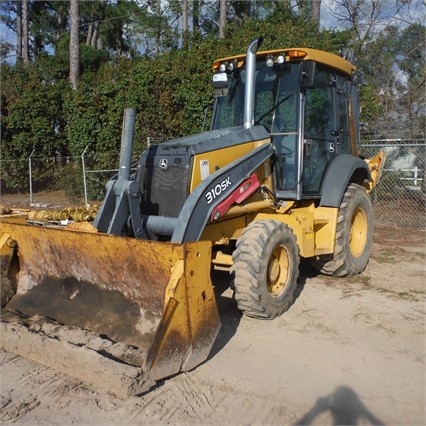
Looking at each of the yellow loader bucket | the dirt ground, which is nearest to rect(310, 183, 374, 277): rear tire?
the dirt ground

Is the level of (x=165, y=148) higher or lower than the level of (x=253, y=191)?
higher

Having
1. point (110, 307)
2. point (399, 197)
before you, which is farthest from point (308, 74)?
point (399, 197)

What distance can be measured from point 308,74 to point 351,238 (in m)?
2.65

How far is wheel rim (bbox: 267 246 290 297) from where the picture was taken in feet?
15.8

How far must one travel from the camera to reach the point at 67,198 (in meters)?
16.5

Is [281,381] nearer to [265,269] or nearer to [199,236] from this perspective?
[265,269]

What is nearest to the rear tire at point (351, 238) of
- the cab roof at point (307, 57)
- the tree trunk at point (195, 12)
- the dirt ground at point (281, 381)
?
the dirt ground at point (281, 381)

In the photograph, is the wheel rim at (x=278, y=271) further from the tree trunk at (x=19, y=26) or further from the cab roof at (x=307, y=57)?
the tree trunk at (x=19, y=26)

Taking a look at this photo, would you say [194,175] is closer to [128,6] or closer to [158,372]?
[158,372]

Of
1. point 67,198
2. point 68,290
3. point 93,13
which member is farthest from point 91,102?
point 93,13

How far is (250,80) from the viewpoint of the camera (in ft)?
17.2

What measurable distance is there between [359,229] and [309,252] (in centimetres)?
169

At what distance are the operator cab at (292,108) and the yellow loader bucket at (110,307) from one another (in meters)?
2.21

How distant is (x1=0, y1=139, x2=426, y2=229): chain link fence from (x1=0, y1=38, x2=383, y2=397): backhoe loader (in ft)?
15.9
